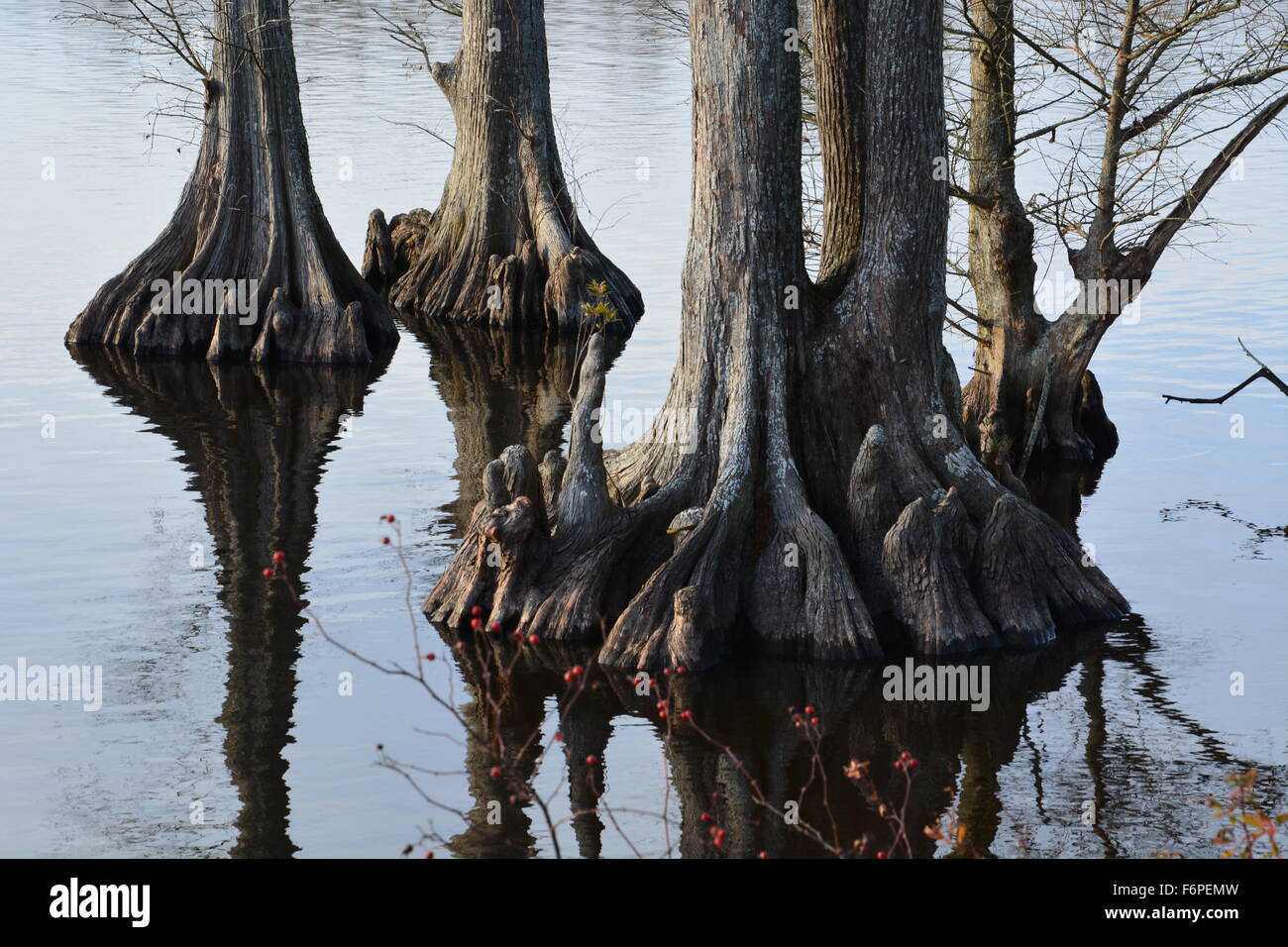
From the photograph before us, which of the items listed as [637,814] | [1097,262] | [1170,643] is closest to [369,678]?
[637,814]

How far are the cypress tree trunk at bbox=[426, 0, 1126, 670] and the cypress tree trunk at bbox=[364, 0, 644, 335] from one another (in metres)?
9.42

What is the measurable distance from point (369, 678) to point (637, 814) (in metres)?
2.37

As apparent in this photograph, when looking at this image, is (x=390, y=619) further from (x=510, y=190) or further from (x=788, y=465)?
(x=510, y=190)

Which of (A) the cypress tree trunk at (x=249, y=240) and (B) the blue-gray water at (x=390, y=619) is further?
(A) the cypress tree trunk at (x=249, y=240)

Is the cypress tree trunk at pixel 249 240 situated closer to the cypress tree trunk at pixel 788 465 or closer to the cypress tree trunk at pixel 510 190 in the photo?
the cypress tree trunk at pixel 510 190

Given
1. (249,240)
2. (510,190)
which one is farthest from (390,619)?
(510,190)

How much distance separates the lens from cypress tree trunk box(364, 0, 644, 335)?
21.1 m

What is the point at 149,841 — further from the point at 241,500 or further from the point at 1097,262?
the point at 1097,262

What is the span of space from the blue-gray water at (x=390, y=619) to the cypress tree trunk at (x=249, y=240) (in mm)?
944

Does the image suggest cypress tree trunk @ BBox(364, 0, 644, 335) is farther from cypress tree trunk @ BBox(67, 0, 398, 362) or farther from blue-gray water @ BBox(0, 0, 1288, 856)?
cypress tree trunk @ BBox(67, 0, 398, 362)

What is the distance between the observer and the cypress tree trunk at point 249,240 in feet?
62.4

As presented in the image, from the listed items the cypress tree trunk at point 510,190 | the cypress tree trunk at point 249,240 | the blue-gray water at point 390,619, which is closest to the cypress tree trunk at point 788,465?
the blue-gray water at point 390,619

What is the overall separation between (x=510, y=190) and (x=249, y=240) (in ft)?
11.6

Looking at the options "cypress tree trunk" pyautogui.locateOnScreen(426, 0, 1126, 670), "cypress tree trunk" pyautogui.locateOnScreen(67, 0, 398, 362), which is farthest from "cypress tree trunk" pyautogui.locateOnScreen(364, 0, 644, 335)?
"cypress tree trunk" pyautogui.locateOnScreen(426, 0, 1126, 670)
